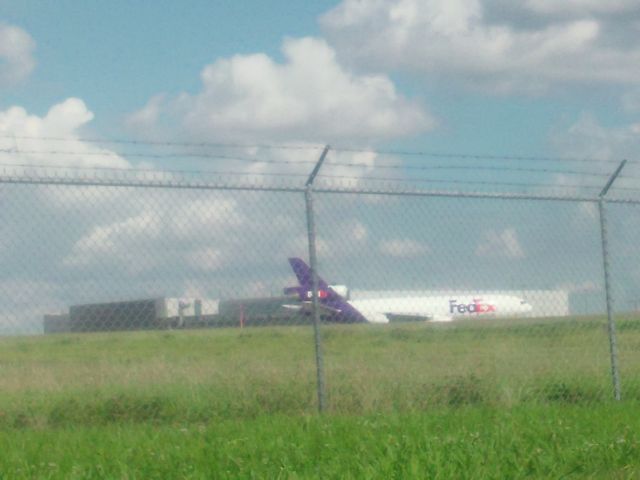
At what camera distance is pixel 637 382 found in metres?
8.71

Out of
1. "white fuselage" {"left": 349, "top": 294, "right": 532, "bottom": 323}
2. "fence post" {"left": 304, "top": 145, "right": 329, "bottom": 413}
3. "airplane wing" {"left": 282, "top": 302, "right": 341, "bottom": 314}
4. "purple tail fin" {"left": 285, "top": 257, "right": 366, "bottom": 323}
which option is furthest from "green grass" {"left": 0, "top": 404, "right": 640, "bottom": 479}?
"white fuselage" {"left": 349, "top": 294, "right": 532, "bottom": 323}

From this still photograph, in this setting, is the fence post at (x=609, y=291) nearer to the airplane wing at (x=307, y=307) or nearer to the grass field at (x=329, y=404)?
the grass field at (x=329, y=404)

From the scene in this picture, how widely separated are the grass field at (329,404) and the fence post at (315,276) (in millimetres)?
255

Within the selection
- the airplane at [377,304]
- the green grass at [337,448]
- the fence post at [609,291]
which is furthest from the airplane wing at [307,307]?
the fence post at [609,291]

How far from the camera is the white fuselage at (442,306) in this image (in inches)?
319

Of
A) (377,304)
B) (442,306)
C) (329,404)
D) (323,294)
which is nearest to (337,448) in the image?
(329,404)

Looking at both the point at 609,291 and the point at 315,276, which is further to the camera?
the point at 609,291

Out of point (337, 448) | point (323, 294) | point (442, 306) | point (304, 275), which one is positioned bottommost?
point (337, 448)

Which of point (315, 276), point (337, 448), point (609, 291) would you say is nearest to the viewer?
point (337, 448)

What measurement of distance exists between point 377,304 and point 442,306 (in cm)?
66

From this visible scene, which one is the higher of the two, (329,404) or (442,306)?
(442,306)

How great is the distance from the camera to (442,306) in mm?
8617

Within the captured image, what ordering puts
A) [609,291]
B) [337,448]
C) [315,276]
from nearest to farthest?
[337,448], [315,276], [609,291]

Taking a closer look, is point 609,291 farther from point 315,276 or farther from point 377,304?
point 315,276
